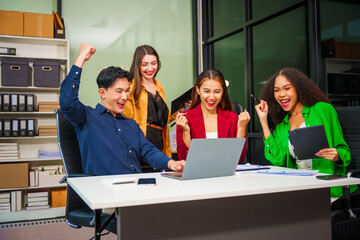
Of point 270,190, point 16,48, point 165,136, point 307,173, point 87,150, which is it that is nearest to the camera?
point 270,190

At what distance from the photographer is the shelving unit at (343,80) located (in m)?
2.92

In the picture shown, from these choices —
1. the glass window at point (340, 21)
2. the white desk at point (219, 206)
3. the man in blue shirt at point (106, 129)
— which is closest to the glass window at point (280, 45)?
the glass window at point (340, 21)

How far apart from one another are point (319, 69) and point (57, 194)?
308 centimetres

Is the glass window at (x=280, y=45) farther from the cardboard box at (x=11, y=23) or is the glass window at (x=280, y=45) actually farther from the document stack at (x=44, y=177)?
the cardboard box at (x=11, y=23)

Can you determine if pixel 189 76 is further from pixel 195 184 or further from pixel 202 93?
pixel 195 184

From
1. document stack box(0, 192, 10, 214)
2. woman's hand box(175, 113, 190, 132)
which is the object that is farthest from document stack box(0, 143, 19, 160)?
woman's hand box(175, 113, 190, 132)

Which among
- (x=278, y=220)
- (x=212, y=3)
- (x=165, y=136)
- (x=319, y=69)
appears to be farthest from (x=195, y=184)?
(x=212, y=3)

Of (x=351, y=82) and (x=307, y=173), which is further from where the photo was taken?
(x=351, y=82)

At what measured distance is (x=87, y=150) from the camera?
6.37 feet

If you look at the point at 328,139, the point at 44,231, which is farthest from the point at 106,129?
the point at 44,231

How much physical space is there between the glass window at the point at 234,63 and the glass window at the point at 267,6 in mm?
371

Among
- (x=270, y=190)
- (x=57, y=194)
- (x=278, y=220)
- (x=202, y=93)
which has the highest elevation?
(x=202, y=93)

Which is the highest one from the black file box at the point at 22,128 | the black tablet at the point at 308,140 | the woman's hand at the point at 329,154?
the black file box at the point at 22,128

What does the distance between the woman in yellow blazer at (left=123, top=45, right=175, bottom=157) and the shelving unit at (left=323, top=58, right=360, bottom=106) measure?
1477mm
